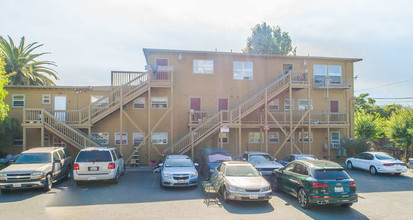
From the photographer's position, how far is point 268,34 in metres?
46.0

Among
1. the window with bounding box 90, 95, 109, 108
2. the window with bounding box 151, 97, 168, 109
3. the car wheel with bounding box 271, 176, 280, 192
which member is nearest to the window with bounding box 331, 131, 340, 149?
the car wheel with bounding box 271, 176, 280, 192

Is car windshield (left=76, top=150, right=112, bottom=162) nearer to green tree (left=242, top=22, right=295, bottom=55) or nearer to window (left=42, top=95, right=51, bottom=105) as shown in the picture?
window (left=42, top=95, right=51, bottom=105)

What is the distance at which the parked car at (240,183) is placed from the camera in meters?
8.52

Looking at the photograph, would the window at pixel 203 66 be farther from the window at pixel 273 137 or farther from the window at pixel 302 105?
the window at pixel 302 105

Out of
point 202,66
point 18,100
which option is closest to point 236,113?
point 202,66

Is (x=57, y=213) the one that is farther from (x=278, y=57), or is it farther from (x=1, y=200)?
(x=278, y=57)

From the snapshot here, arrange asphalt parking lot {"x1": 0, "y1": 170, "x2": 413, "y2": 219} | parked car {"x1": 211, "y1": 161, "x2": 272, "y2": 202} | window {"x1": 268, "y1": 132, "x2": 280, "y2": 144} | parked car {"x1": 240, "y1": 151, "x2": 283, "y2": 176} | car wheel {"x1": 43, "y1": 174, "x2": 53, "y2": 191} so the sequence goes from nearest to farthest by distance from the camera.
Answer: asphalt parking lot {"x1": 0, "y1": 170, "x2": 413, "y2": 219} → parked car {"x1": 211, "y1": 161, "x2": 272, "y2": 202} → car wheel {"x1": 43, "y1": 174, "x2": 53, "y2": 191} → parked car {"x1": 240, "y1": 151, "x2": 283, "y2": 176} → window {"x1": 268, "y1": 132, "x2": 280, "y2": 144}

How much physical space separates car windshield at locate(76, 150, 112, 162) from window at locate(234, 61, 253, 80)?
12323 millimetres

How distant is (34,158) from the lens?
38.1 feet

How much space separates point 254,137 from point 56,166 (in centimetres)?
1402

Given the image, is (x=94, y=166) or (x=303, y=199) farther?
(x=94, y=166)

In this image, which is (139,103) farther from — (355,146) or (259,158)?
(355,146)

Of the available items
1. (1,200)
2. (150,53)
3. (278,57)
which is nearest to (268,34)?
(278,57)

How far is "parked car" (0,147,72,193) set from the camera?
10.1 metres
